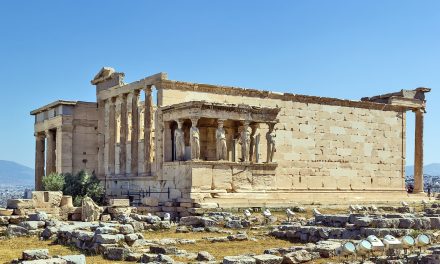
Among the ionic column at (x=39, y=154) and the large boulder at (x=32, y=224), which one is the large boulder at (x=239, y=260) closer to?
the large boulder at (x=32, y=224)

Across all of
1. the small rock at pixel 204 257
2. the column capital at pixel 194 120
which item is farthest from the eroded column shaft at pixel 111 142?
the small rock at pixel 204 257

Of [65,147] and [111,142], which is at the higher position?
[111,142]

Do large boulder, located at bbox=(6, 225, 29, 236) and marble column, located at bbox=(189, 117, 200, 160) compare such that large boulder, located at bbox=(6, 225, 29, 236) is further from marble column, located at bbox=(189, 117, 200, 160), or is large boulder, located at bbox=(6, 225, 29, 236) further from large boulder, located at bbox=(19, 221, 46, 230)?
marble column, located at bbox=(189, 117, 200, 160)

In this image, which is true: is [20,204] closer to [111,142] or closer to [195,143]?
[195,143]

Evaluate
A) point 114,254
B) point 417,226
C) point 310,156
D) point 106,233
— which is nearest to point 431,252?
point 417,226

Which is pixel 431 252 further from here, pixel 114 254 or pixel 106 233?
pixel 106 233

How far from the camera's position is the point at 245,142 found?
28703mm

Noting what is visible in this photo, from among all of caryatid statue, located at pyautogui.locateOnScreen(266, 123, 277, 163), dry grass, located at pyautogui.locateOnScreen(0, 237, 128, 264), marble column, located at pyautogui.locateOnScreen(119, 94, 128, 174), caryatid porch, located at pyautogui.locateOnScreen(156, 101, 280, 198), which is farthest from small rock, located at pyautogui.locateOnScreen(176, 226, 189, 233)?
marble column, located at pyautogui.locateOnScreen(119, 94, 128, 174)

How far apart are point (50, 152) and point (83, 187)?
19.9 ft

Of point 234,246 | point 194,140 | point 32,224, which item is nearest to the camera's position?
point 234,246

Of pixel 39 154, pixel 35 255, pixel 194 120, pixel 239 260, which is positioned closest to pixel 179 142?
pixel 194 120

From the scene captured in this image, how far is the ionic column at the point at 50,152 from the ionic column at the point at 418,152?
21.2m

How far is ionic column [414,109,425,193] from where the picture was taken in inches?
1556

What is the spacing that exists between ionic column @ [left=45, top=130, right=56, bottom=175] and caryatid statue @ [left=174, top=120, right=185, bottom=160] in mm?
10207
